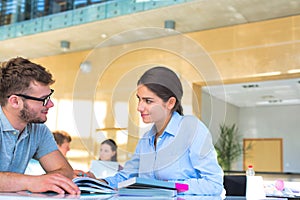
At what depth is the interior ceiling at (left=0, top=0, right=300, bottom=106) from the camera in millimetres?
3791

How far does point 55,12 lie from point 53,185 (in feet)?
14.1

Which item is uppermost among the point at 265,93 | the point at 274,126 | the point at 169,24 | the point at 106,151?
the point at 169,24

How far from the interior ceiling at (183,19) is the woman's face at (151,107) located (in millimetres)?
2732

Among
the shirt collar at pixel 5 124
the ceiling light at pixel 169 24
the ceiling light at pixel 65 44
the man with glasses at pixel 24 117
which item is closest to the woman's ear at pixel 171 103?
the man with glasses at pixel 24 117

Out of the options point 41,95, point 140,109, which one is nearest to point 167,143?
point 140,109

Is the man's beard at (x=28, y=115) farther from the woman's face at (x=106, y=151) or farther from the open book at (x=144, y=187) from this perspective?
the open book at (x=144, y=187)

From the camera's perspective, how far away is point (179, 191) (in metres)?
1.04

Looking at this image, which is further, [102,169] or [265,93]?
[265,93]

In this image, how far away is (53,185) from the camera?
93 cm

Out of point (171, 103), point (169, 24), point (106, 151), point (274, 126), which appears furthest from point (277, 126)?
point (171, 103)

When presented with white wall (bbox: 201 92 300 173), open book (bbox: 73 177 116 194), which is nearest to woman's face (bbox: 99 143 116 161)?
open book (bbox: 73 177 116 194)

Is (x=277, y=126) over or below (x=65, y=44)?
below

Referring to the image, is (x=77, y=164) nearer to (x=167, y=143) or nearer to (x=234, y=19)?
(x=234, y=19)

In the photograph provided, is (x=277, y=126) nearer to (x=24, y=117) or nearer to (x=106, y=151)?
(x=106, y=151)
